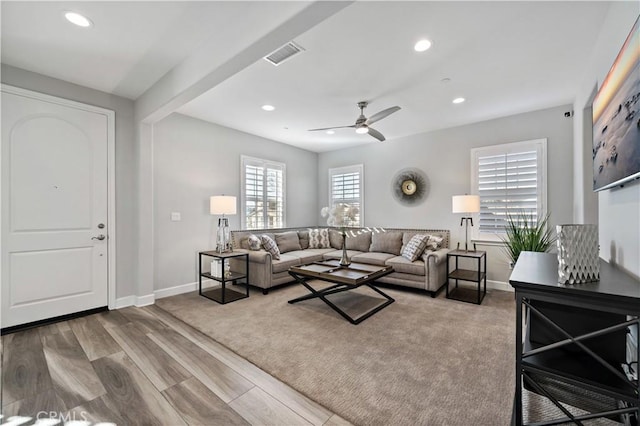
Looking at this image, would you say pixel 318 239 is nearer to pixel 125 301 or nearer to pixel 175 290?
pixel 175 290

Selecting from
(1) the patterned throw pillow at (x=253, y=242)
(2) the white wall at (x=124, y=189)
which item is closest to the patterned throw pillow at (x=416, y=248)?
(1) the patterned throw pillow at (x=253, y=242)

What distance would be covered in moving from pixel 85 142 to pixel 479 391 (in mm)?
4601

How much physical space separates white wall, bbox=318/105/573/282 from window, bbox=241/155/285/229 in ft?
4.29

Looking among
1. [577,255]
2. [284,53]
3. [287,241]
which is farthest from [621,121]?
[287,241]

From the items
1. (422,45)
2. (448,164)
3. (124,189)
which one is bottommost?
(124,189)

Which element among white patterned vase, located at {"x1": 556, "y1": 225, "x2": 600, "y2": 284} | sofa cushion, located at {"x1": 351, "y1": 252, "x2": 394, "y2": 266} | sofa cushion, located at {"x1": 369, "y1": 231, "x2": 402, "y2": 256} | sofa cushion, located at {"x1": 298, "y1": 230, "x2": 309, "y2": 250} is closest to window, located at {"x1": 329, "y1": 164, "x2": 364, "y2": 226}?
sofa cushion, located at {"x1": 369, "y1": 231, "x2": 402, "y2": 256}

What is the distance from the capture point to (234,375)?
2.06 m

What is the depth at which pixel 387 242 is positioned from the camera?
5156 mm

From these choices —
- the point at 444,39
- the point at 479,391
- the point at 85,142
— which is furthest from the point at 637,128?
the point at 85,142

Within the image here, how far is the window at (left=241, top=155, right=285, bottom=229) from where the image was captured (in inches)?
201

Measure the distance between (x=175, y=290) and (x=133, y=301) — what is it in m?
0.57

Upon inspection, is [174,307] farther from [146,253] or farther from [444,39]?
[444,39]

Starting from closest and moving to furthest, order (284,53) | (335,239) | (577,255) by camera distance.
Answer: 1. (577,255)
2. (284,53)
3. (335,239)

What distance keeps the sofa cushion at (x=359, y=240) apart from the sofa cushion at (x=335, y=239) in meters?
0.22
